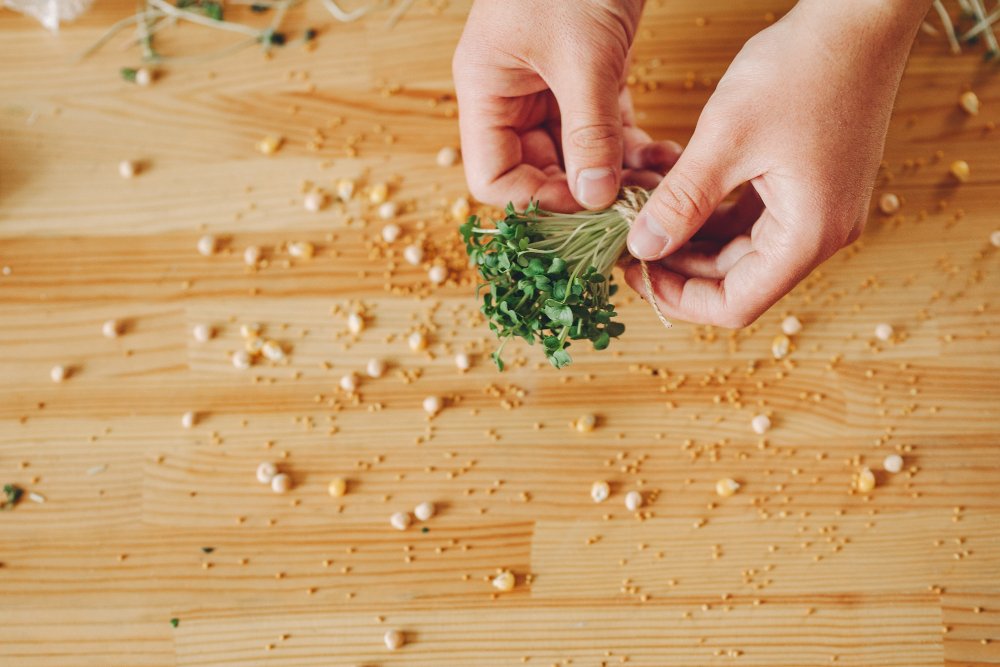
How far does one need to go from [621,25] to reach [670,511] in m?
0.89

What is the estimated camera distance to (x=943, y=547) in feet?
4.80

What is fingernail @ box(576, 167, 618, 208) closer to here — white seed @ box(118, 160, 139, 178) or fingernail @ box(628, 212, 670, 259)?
fingernail @ box(628, 212, 670, 259)

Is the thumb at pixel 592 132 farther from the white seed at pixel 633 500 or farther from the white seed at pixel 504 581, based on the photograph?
the white seed at pixel 504 581

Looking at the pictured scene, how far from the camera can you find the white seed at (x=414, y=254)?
1.50 meters

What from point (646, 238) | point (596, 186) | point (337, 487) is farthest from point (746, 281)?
point (337, 487)

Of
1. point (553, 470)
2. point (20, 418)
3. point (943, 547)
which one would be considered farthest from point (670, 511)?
point (20, 418)

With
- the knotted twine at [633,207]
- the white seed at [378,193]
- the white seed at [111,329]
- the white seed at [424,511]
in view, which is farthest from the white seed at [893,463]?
the white seed at [111,329]

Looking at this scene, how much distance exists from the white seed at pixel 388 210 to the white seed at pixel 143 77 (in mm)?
566

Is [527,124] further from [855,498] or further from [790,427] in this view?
[855,498]

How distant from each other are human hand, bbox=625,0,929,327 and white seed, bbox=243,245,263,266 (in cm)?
78

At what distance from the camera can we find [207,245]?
5.00ft

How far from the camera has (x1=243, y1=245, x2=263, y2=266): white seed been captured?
1524mm

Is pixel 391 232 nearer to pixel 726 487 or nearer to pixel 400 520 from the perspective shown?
pixel 400 520

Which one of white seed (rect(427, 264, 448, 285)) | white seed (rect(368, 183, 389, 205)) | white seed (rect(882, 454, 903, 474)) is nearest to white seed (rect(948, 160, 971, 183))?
white seed (rect(882, 454, 903, 474))
